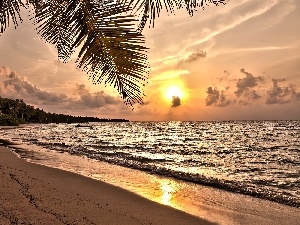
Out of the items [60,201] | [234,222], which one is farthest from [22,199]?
[234,222]

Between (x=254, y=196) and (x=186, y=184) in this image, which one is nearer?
(x=254, y=196)

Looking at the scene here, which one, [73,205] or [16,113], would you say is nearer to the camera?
[73,205]

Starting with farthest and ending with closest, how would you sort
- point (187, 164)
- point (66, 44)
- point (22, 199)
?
1. point (187, 164)
2. point (22, 199)
3. point (66, 44)

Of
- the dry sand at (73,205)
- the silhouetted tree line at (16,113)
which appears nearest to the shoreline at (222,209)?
the dry sand at (73,205)

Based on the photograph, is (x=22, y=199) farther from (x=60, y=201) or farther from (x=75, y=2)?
(x=75, y=2)

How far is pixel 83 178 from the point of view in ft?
50.6

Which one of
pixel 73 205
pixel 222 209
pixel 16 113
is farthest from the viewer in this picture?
pixel 16 113

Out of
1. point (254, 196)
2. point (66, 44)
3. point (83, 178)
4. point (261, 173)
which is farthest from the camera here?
point (261, 173)

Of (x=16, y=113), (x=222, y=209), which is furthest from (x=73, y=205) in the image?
(x=16, y=113)

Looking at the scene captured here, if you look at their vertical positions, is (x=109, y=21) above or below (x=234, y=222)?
above

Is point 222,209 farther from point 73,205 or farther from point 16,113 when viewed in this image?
point 16,113

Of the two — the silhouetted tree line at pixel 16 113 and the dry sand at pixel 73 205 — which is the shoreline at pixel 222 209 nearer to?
the dry sand at pixel 73 205

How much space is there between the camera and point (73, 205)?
9.58 metres

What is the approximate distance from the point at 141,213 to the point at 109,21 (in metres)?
8.73
